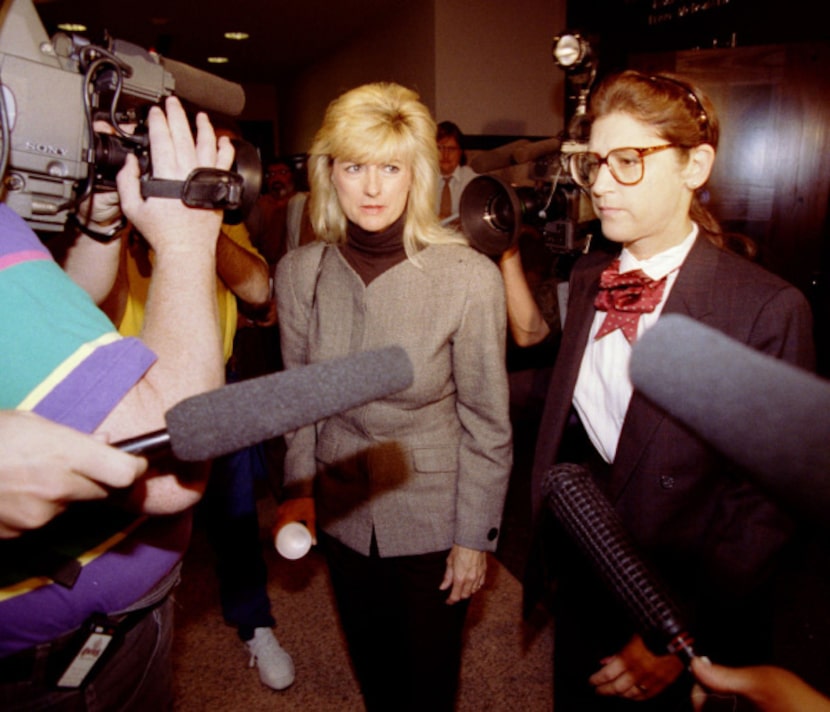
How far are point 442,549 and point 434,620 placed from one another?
187 mm

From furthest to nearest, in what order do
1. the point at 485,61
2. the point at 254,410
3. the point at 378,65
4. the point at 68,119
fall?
the point at 378,65
the point at 485,61
the point at 68,119
the point at 254,410

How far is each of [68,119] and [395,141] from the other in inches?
35.3

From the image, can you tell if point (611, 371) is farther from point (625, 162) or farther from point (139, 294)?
point (139, 294)

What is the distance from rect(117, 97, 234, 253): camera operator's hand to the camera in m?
0.79

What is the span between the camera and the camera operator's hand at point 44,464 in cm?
54

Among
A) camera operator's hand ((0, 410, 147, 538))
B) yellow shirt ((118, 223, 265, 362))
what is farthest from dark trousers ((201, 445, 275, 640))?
camera operator's hand ((0, 410, 147, 538))

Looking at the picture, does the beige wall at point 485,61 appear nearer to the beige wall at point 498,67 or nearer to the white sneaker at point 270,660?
the beige wall at point 498,67

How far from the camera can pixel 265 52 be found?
877 cm

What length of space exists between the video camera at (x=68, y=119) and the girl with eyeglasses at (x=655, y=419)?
82 centimetres

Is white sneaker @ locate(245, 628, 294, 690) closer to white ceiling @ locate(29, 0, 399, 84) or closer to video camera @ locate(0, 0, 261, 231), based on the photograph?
video camera @ locate(0, 0, 261, 231)

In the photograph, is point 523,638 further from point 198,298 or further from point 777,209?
point 777,209

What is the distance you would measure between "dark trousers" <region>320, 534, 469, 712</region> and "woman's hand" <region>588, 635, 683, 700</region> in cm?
49

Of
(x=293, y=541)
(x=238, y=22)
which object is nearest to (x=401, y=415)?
(x=293, y=541)

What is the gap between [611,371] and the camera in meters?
1.33
